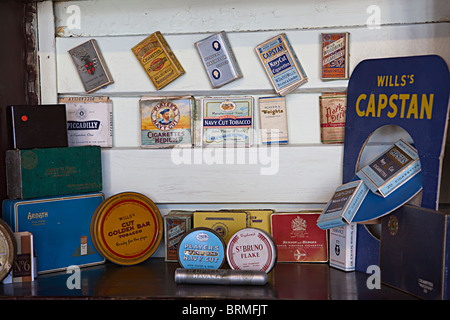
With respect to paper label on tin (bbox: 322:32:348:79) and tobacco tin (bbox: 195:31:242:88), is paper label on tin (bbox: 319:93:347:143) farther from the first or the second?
tobacco tin (bbox: 195:31:242:88)

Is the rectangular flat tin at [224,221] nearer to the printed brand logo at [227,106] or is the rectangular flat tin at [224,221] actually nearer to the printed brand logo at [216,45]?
the printed brand logo at [227,106]

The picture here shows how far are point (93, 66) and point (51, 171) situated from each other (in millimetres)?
533

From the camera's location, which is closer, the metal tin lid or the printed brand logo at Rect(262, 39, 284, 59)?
the metal tin lid

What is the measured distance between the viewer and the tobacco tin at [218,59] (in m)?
2.11

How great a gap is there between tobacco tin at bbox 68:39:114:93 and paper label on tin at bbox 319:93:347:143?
0.97 meters

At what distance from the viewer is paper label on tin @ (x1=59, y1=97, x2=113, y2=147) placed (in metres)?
2.18

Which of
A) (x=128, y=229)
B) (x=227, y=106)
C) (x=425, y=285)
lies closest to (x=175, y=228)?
(x=128, y=229)

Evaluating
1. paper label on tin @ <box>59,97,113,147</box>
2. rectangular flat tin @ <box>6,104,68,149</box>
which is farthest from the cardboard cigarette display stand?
rectangular flat tin @ <box>6,104,68,149</box>

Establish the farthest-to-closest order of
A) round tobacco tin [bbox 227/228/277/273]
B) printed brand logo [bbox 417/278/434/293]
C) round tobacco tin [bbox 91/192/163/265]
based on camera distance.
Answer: round tobacco tin [bbox 91/192/163/265]
round tobacco tin [bbox 227/228/277/273]
printed brand logo [bbox 417/278/434/293]

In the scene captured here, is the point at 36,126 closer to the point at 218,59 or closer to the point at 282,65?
the point at 218,59

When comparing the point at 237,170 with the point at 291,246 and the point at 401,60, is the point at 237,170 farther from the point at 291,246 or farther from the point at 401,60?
the point at 401,60

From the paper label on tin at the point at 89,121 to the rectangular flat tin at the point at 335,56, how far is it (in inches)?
38.8

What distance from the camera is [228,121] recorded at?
2143 millimetres

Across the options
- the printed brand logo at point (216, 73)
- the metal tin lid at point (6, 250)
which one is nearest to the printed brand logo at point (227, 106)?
the printed brand logo at point (216, 73)
